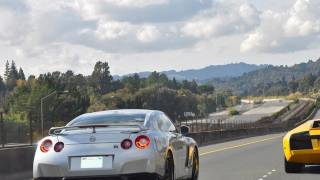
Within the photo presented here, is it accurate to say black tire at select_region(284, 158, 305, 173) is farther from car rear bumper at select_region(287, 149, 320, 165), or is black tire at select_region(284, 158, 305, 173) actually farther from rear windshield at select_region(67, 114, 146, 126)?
rear windshield at select_region(67, 114, 146, 126)

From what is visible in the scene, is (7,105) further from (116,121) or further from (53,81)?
(116,121)

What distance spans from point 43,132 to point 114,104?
111 m

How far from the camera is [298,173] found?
15648mm

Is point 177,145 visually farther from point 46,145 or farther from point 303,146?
point 303,146

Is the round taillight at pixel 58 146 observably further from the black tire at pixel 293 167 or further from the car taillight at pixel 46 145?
the black tire at pixel 293 167

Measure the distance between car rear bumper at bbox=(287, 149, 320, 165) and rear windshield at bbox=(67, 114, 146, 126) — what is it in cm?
545

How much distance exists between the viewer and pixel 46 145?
10.1 meters

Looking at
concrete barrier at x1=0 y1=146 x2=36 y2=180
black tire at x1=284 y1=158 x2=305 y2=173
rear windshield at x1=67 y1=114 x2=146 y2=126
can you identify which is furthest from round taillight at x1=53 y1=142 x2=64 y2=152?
black tire at x1=284 y1=158 x2=305 y2=173

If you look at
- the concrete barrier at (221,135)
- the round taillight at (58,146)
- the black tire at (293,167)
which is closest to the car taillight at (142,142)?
the round taillight at (58,146)

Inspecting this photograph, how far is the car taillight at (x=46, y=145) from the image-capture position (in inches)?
396

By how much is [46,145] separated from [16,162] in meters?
5.09

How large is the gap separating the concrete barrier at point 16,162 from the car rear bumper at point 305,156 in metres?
5.72

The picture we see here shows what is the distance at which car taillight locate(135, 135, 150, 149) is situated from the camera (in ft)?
32.7

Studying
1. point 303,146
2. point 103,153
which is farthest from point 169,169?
point 303,146
